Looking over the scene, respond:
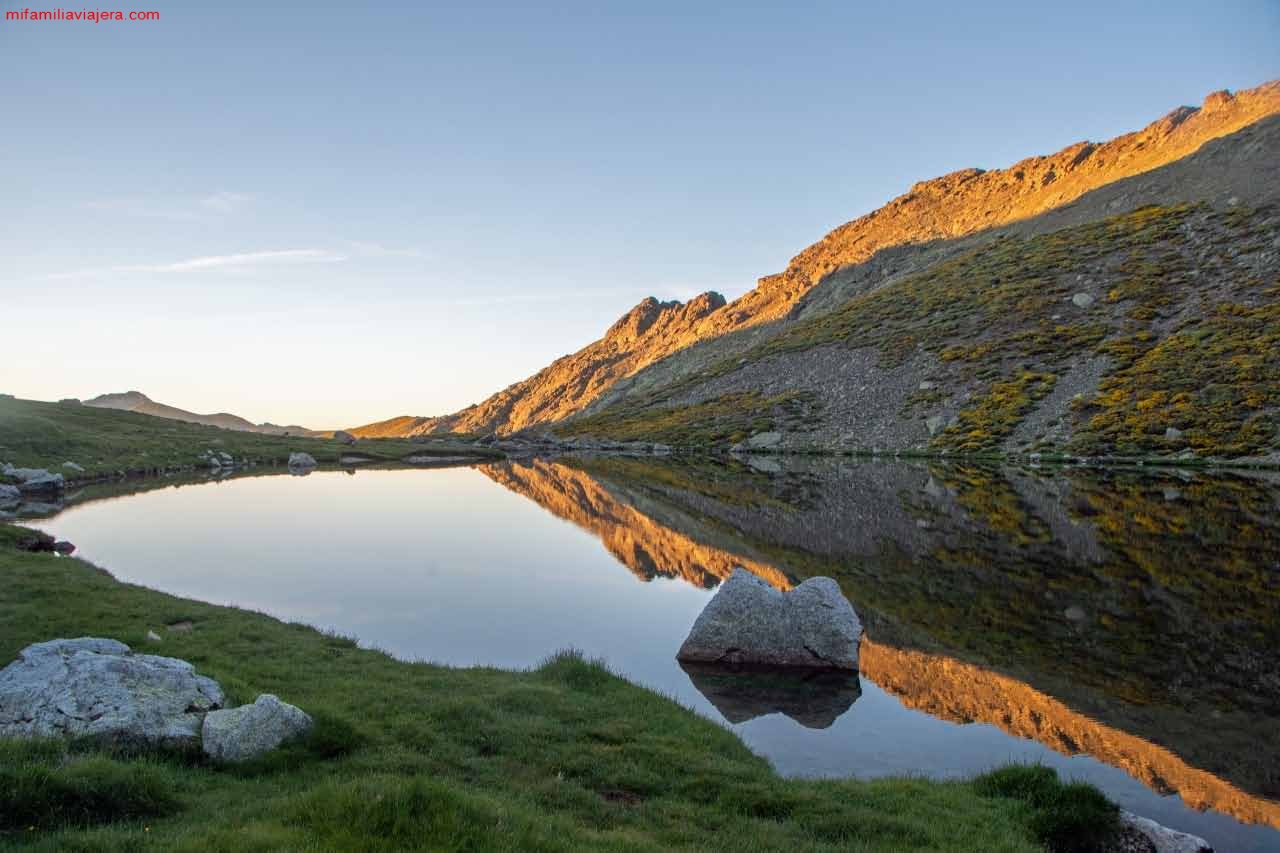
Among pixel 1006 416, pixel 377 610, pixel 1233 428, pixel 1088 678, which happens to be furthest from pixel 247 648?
pixel 1006 416

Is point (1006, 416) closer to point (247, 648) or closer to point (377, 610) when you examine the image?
point (377, 610)

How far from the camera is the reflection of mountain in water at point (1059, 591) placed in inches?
646

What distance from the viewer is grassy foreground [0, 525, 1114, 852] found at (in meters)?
8.55

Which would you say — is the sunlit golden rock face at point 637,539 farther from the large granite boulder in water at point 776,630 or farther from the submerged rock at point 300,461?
the submerged rock at point 300,461

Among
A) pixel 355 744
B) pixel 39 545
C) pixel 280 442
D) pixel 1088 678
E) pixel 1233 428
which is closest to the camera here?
pixel 355 744

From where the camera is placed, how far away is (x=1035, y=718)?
1756 cm

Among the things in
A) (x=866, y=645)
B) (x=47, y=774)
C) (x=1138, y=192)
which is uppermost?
(x=1138, y=192)

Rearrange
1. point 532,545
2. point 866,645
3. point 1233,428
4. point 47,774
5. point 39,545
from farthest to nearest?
point 1233,428 < point 532,545 < point 39,545 < point 866,645 < point 47,774

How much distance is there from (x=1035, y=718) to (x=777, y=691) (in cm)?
603

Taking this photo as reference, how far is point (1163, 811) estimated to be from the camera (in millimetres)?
13047

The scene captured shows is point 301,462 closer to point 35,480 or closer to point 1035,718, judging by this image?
point 35,480

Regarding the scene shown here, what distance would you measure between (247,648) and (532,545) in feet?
78.1

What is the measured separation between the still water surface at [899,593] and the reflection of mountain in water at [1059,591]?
0.36ft

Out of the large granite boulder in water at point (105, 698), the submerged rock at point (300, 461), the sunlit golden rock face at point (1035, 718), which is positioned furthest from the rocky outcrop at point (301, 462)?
the sunlit golden rock face at point (1035, 718)
